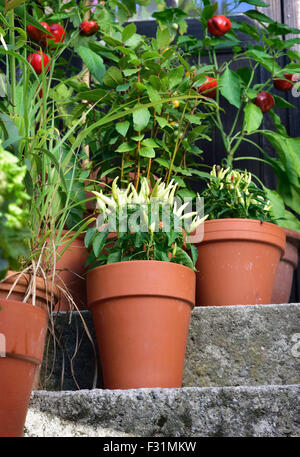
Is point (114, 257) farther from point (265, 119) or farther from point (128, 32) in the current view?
point (265, 119)

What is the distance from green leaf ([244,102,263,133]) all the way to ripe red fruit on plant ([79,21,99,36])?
1.90ft

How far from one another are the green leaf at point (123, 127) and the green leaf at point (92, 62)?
0.24m

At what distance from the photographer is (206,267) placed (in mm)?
1733

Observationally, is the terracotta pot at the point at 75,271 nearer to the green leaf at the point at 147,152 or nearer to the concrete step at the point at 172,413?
the green leaf at the point at 147,152

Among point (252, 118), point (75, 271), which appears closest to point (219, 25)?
point (252, 118)

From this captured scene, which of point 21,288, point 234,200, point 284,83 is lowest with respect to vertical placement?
point 21,288

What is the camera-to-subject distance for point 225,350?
1463 mm

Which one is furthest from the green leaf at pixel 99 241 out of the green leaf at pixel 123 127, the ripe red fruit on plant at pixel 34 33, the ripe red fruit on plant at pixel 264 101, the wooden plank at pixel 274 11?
the wooden plank at pixel 274 11

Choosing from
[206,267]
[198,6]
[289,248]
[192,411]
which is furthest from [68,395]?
[198,6]

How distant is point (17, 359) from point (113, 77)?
0.98 meters

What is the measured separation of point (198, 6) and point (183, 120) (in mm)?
807

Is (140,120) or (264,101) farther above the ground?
(264,101)

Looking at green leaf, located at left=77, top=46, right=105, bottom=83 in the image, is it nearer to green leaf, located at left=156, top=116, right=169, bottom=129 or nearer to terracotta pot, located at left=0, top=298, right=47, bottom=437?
green leaf, located at left=156, top=116, right=169, bottom=129

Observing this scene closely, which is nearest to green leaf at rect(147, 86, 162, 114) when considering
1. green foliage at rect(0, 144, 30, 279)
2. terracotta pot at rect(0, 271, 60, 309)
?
terracotta pot at rect(0, 271, 60, 309)
